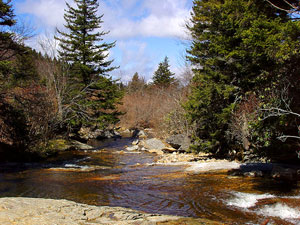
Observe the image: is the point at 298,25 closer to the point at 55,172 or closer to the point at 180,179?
the point at 180,179

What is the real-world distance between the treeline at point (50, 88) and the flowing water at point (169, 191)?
104 inches

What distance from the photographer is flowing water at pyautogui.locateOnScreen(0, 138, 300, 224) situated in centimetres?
661

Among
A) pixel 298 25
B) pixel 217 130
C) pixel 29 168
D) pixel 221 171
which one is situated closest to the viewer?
pixel 298 25

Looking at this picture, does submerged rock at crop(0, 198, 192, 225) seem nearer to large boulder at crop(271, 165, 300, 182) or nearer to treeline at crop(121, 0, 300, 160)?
treeline at crop(121, 0, 300, 160)

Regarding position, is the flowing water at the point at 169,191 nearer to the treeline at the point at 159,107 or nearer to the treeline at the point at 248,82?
the treeline at the point at 248,82

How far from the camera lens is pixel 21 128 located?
47.5ft

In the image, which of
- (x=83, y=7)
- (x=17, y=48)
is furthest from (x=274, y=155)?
(x=83, y=7)

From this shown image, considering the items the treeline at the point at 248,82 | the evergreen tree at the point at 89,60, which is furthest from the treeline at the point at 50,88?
the treeline at the point at 248,82

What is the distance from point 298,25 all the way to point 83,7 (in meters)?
24.5

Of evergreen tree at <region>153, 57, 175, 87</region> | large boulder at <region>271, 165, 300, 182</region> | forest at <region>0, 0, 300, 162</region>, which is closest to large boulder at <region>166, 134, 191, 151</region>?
forest at <region>0, 0, 300, 162</region>

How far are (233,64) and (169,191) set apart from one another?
24.5 ft

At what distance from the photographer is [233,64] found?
12.9 meters

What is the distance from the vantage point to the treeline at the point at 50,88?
501 inches

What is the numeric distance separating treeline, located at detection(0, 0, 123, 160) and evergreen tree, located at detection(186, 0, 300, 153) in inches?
363
